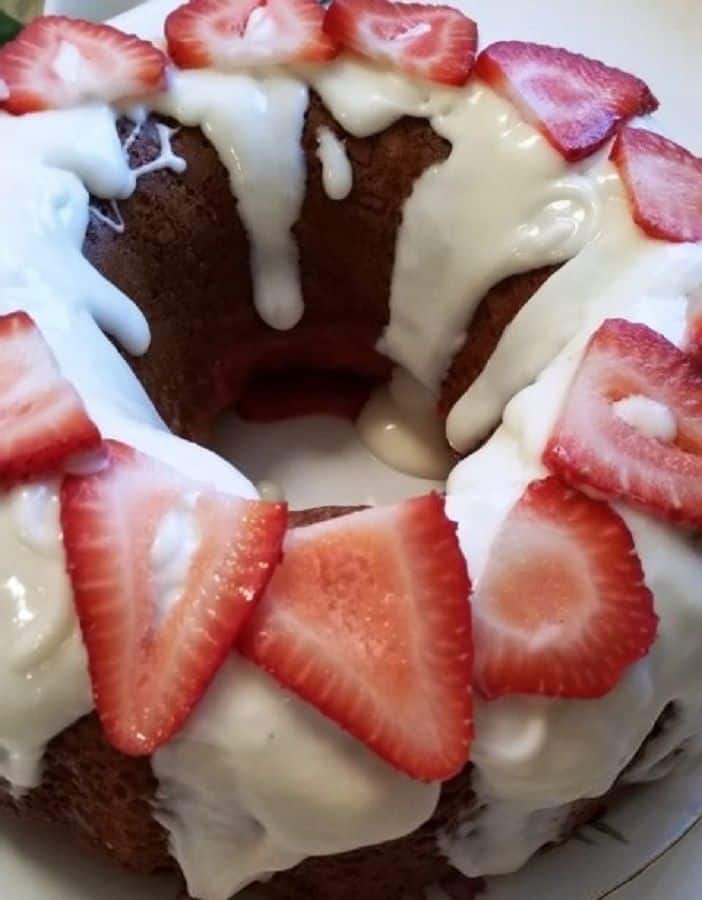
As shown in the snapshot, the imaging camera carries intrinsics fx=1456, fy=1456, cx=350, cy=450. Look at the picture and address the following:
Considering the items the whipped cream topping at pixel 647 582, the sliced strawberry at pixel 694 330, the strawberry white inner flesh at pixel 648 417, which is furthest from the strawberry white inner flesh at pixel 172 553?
the sliced strawberry at pixel 694 330

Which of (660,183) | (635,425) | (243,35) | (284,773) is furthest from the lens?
(243,35)

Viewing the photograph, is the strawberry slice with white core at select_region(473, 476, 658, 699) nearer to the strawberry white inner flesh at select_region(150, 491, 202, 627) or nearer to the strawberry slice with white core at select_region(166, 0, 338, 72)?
the strawberry white inner flesh at select_region(150, 491, 202, 627)

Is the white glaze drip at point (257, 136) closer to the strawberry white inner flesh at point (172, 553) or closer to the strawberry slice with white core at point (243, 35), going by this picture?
the strawberry slice with white core at point (243, 35)

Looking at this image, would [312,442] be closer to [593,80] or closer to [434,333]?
[434,333]

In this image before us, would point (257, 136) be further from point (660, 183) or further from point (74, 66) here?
point (660, 183)

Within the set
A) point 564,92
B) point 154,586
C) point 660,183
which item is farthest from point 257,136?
point 154,586

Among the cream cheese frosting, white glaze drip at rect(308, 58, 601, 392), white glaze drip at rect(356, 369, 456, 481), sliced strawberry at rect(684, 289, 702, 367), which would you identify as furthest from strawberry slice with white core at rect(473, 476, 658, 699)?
white glaze drip at rect(356, 369, 456, 481)
